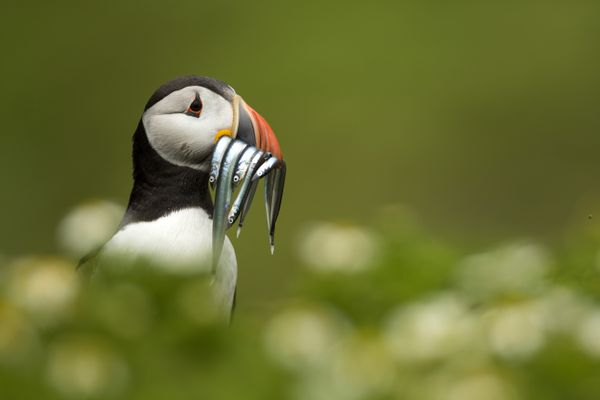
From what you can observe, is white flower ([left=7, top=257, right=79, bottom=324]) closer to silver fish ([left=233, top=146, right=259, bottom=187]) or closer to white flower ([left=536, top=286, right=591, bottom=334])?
white flower ([left=536, top=286, right=591, bottom=334])

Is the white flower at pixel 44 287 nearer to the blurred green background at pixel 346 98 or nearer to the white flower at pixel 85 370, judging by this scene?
the white flower at pixel 85 370

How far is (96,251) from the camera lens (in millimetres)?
3637

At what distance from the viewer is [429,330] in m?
2.05

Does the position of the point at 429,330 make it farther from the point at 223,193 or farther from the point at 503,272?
the point at 223,193

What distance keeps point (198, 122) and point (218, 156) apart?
176 mm

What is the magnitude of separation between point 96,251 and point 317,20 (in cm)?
863

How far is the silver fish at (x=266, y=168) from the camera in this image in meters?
3.46

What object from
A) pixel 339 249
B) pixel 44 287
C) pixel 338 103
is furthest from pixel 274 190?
pixel 338 103

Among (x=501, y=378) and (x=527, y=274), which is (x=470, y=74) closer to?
(x=527, y=274)

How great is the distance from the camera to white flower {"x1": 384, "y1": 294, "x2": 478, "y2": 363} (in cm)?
193

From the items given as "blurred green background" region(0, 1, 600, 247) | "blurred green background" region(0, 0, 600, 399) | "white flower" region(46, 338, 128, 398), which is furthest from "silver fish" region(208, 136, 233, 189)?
"blurred green background" region(0, 1, 600, 247)

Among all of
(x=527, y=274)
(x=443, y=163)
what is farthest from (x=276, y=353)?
(x=443, y=163)

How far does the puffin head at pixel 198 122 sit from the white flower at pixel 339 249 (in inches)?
28.4

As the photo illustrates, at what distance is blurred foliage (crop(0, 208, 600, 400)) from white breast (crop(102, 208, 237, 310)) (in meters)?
1.06
